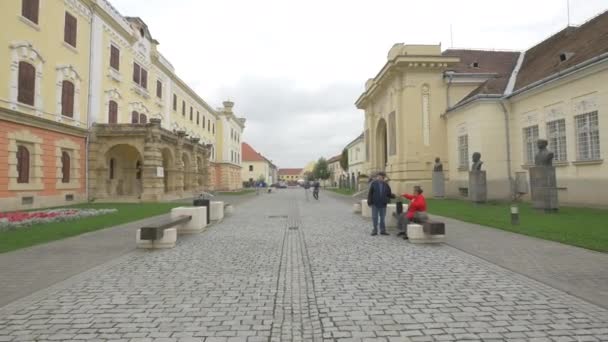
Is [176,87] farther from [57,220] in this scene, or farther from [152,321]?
[152,321]

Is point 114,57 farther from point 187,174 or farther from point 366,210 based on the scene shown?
point 366,210

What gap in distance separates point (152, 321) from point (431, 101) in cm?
2901

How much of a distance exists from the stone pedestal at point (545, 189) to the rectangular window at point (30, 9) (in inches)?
1018

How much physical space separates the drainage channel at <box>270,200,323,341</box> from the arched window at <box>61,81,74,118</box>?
20220 mm

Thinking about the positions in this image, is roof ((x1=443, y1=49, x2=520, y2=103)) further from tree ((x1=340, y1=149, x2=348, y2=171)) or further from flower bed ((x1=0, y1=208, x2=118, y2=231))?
tree ((x1=340, y1=149, x2=348, y2=171))

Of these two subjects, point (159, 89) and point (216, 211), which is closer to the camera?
point (216, 211)

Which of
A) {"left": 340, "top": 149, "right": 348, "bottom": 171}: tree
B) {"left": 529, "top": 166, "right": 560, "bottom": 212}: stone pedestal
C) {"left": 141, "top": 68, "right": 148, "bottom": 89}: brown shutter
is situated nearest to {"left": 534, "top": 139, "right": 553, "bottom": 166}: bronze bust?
{"left": 529, "top": 166, "right": 560, "bottom": 212}: stone pedestal

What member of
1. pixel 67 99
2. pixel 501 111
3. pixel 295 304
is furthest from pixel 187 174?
pixel 295 304

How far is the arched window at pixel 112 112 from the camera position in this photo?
2625 cm

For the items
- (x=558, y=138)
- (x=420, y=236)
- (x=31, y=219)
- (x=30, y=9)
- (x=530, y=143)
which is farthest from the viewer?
(x=530, y=143)

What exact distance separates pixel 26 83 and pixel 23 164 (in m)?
4.20

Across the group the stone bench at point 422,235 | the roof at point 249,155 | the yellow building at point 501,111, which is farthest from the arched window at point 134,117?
the roof at point 249,155

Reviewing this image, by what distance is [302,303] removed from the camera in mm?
4629

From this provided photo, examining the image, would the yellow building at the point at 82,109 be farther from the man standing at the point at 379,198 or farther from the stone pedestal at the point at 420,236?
the stone pedestal at the point at 420,236
